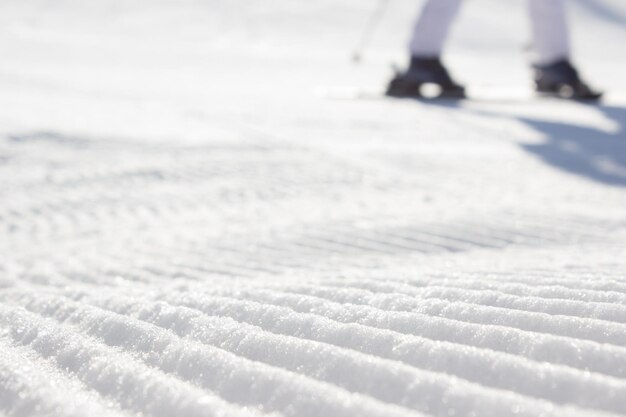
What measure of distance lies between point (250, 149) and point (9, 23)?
11.2 m

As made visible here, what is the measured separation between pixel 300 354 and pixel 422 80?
185 inches

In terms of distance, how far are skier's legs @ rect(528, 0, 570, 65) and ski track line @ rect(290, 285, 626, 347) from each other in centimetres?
438

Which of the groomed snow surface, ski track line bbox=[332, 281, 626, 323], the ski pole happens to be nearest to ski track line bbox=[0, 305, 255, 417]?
the groomed snow surface

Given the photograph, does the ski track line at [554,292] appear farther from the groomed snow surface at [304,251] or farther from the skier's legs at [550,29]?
the skier's legs at [550,29]

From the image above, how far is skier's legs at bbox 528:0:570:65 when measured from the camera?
17.1 feet

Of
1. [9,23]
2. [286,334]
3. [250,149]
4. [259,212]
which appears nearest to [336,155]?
[250,149]

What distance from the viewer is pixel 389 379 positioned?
92 centimetres

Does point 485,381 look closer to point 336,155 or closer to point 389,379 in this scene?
point 389,379

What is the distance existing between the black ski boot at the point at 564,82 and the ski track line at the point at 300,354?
4693 mm

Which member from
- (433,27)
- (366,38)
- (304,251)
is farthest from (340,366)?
(366,38)

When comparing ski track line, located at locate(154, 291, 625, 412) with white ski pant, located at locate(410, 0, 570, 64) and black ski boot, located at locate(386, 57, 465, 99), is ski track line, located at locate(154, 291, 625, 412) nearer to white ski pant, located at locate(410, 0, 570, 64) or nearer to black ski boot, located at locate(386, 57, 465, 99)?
white ski pant, located at locate(410, 0, 570, 64)

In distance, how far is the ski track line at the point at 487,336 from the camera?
3.00 feet

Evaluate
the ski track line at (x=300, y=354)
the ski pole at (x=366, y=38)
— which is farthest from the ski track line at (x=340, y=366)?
the ski pole at (x=366, y=38)

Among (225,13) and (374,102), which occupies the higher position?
(374,102)
